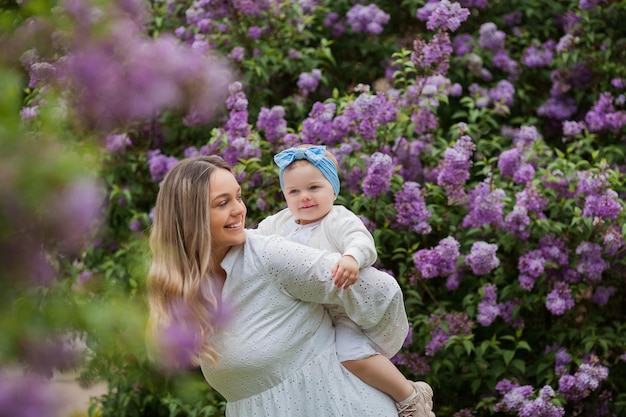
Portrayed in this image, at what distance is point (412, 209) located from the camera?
3951mm

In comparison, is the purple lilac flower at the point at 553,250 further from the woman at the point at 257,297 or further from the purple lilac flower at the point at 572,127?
the woman at the point at 257,297

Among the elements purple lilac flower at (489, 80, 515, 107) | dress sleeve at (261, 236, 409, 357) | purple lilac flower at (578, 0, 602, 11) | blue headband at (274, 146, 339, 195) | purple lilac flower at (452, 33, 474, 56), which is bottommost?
purple lilac flower at (489, 80, 515, 107)

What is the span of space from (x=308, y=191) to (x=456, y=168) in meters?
1.47

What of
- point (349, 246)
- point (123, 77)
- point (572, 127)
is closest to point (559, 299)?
point (572, 127)

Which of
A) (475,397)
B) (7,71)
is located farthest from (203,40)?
(7,71)

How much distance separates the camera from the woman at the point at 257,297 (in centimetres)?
239

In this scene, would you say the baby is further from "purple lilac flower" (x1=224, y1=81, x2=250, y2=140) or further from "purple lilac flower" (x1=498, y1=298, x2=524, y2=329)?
"purple lilac flower" (x1=224, y1=81, x2=250, y2=140)

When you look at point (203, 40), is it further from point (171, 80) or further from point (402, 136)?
point (171, 80)

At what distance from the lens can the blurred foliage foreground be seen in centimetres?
390

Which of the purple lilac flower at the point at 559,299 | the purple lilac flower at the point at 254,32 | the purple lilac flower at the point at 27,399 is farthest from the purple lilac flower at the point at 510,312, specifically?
the purple lilac flower at the point at 27,399

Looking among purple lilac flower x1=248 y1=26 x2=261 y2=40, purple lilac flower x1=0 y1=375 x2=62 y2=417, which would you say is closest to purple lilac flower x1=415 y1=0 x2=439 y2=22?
purple lilac flower x1=248 y1=26 x2=261 y2=40

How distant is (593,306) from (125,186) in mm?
2303

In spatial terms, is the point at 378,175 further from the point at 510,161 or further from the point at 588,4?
the point at 588,4

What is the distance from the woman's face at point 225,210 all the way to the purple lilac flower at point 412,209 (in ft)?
5.27
